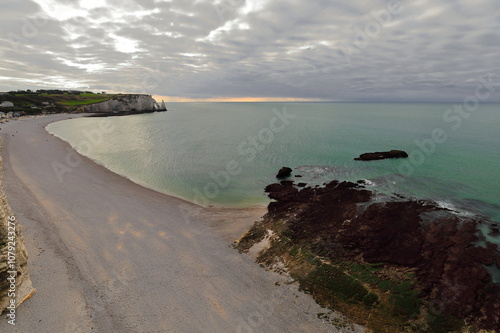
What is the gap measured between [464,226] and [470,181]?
66.1ft

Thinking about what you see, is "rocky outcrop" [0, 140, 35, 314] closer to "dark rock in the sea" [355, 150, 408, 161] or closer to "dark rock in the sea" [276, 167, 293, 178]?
"dark rock in the sea" [276, 167, 293, 178]

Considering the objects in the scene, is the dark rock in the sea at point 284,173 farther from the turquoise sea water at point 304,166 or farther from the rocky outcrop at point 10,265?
the rocky outcrop at point 10,265

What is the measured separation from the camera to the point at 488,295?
15.0 m

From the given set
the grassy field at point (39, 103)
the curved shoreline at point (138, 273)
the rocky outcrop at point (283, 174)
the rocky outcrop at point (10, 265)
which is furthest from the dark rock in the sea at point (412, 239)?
the grassy field at point (39, 103)

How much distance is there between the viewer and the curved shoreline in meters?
13.8

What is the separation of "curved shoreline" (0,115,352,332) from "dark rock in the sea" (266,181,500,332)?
21.8ft

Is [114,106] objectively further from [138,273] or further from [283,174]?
[138,273]

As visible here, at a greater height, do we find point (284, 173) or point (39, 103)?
point (39, 103)

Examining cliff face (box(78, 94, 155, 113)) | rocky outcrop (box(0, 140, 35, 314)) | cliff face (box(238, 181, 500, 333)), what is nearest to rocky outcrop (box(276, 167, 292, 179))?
cliff face (box(238, 181, 500, 333))

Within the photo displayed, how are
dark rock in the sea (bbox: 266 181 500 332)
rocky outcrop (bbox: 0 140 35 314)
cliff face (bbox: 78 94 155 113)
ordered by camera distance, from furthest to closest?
cliff face (bbox: 78 94 155 113) → dark rock in the sea (bbox: 266 181 500 332) → rocky outcrop (bbox: 0 140 35 314)

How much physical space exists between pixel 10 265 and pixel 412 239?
2858 cm

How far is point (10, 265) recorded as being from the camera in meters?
13.2

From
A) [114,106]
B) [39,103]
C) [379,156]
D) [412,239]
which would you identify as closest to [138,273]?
[412,239]

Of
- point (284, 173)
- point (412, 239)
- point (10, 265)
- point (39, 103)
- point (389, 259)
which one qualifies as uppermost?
point (39, 103)
